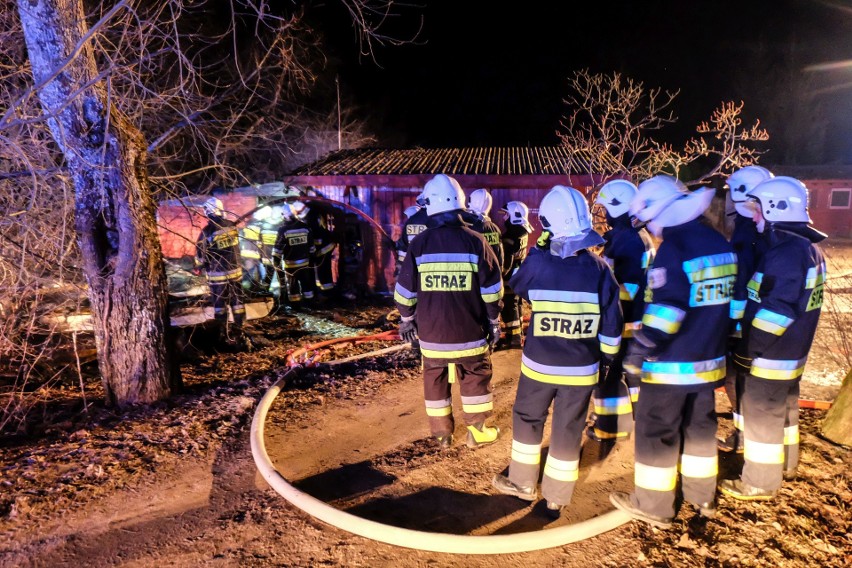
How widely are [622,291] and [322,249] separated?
645 centimetres

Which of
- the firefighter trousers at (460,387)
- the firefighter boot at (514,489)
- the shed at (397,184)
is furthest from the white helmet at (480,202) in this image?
the shed at (397,184)

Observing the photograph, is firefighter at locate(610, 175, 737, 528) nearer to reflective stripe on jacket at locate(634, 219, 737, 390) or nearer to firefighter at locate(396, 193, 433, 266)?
reflective stripe on jacket at locate(634, 219, 737, 390)

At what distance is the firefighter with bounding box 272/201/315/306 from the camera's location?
9016 millimetres

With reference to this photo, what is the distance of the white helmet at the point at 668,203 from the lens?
10.5 ft

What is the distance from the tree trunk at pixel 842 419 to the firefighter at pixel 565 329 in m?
2.38

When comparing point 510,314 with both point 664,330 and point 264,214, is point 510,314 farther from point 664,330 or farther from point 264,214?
point 264,214

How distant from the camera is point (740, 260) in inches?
150

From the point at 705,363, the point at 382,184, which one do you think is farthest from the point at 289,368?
the point at 382,184

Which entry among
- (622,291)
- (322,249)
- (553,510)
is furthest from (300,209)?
(553,510)

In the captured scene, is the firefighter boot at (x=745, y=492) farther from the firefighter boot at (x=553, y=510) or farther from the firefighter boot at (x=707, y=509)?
the firefighter boot at (x=553, y=510)

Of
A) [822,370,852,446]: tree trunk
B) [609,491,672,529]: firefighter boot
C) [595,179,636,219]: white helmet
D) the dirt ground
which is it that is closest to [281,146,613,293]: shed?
the dirt ground

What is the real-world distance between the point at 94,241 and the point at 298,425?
2.63 meters

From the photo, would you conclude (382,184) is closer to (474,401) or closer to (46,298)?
(46,298)

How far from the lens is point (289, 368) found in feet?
20.3
